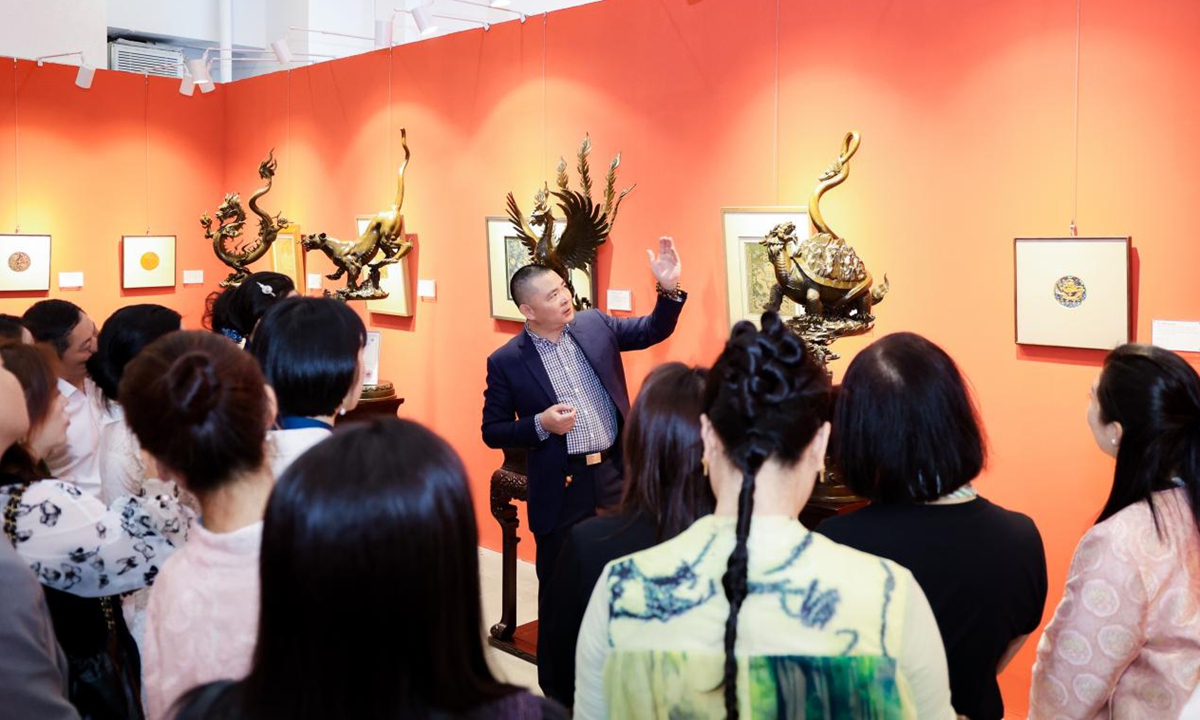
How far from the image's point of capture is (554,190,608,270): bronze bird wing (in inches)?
209

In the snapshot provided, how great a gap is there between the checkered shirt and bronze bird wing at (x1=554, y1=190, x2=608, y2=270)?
0.93 m

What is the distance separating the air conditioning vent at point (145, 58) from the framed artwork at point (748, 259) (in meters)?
Answer: 6.11

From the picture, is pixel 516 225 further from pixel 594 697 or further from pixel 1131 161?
pixel 594 697

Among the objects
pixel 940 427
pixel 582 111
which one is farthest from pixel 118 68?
pixel 940 427

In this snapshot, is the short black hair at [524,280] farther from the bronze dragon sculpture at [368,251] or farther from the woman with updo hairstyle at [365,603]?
the woman with updo hairstyle at [365,603]

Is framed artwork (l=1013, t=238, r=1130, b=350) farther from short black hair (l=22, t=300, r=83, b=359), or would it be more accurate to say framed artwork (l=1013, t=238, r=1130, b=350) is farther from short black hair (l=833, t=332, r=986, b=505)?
short black hair (l=22, t=300, r=83, b=359)

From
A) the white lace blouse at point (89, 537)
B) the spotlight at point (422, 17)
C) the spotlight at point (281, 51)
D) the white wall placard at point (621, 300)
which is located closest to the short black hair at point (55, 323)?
the white lace blouse at point (89, 537)

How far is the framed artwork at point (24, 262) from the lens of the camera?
779 cm

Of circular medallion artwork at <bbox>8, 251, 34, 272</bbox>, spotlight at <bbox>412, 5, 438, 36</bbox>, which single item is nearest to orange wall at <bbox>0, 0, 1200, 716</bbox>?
circular medallion artwork at <bbox>8, 251, 34, 272</bbox>

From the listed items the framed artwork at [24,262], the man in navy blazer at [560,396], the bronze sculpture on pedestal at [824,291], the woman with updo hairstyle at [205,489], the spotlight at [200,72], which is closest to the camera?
the woman with updo hairstyle at [205,489]

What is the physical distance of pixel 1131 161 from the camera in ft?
12.5

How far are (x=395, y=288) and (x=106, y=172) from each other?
2883 mm

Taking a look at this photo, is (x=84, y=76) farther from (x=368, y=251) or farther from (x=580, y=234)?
(x=580, y=234)

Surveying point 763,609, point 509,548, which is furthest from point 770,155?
point 763,609
